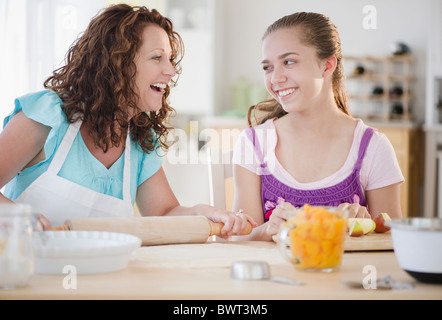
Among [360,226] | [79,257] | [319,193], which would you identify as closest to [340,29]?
[319,193]

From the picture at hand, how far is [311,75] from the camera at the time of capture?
195 cm

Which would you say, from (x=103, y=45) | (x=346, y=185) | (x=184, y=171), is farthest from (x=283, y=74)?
(x=184, y=171)

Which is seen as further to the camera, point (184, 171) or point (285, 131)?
point (184, 171)

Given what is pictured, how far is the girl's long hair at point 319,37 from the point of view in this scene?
1976 millimetres

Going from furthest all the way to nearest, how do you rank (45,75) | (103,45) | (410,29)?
1. (410,29)
2. (45,75)
3. (103,45)

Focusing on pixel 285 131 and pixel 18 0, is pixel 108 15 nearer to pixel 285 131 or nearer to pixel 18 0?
pixel 285 131

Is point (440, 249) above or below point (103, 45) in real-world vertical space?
below

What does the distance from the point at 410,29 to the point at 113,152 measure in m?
3.96

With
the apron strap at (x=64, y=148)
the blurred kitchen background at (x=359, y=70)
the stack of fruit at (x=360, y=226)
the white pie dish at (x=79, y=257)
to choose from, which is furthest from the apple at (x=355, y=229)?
the blurred kitchen background at (x=359, y=70)

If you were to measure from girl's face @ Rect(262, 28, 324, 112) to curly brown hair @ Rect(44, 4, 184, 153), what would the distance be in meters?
0.38

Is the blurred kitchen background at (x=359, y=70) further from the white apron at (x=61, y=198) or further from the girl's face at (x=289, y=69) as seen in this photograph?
the white apron at (x=61, y=198)

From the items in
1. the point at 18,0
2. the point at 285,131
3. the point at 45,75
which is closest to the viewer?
the point at 285,131

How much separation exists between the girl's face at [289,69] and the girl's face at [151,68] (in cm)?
30

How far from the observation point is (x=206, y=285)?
104 centimetres
